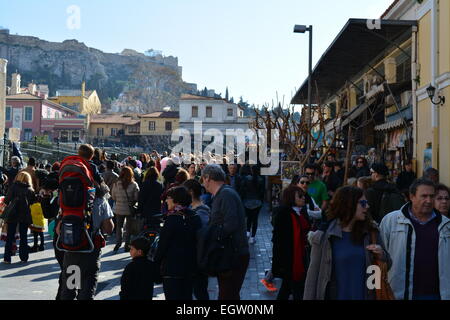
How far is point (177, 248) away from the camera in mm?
5105

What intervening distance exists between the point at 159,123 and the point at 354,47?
225ft

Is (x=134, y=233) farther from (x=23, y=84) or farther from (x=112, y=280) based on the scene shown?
(x=23, y=84)

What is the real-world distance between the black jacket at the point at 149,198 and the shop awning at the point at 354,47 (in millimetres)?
9495

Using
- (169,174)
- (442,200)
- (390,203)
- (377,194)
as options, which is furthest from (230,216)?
(169,174)

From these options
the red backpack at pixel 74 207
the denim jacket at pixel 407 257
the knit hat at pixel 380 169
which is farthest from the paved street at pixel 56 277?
the denim jacket at pixel 407 257

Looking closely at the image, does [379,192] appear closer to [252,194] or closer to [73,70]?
[252,194]

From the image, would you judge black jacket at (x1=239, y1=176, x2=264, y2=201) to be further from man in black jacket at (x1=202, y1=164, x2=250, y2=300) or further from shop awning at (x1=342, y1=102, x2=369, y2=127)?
shop awning at (x1=342, y1=102, x2=369, y2=127)

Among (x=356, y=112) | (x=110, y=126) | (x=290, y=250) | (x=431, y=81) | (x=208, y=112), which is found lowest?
(x=290, y=250)

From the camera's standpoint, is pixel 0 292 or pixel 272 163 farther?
pixel 272 163

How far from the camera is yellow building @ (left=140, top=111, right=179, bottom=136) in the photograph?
283 ft

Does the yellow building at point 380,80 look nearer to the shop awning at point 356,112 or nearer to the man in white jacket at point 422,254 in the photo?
the shop awning at point 356,112

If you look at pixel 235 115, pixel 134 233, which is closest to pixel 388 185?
pixel 134 233

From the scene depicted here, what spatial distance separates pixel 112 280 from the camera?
323 inches
